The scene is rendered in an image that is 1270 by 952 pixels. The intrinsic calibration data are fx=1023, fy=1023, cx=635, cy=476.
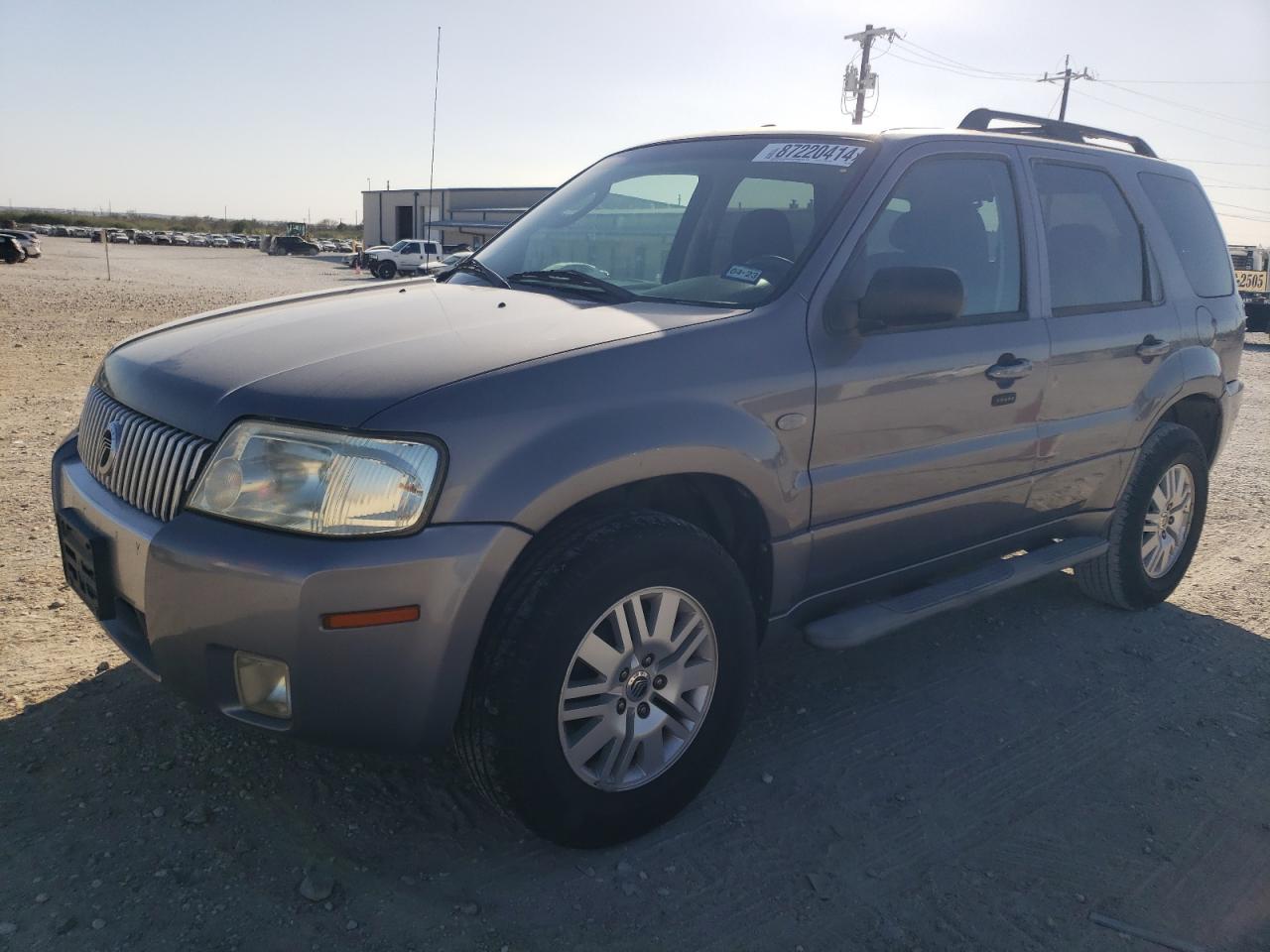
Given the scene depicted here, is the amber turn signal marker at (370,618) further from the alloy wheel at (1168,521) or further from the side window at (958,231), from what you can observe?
the alloy wheel at (1168,521)

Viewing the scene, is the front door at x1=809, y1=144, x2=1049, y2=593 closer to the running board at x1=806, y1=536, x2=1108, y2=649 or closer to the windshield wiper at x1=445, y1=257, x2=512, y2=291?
the running board at x1=806, y1=536, x2=1108, y2=649

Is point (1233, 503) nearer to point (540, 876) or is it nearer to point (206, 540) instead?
point (540, 876)

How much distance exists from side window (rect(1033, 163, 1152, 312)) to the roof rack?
10.2 inches

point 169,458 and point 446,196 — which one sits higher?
point 446,196

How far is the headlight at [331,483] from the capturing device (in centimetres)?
224

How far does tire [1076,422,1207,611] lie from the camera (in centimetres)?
447

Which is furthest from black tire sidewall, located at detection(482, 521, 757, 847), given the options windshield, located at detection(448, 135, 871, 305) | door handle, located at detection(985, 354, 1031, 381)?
door handle, located at detection(985, 354, 1031, 381)

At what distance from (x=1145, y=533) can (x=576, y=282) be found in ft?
9.78

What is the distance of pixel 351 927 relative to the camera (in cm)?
235

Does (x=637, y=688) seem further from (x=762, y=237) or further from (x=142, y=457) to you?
(x=762, y=237)

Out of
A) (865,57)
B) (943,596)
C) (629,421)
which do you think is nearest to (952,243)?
(943,596)

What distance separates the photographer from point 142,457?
8.54 feet

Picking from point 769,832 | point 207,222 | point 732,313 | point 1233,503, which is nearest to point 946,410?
point 732,313

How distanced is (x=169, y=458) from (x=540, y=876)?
139 cm
